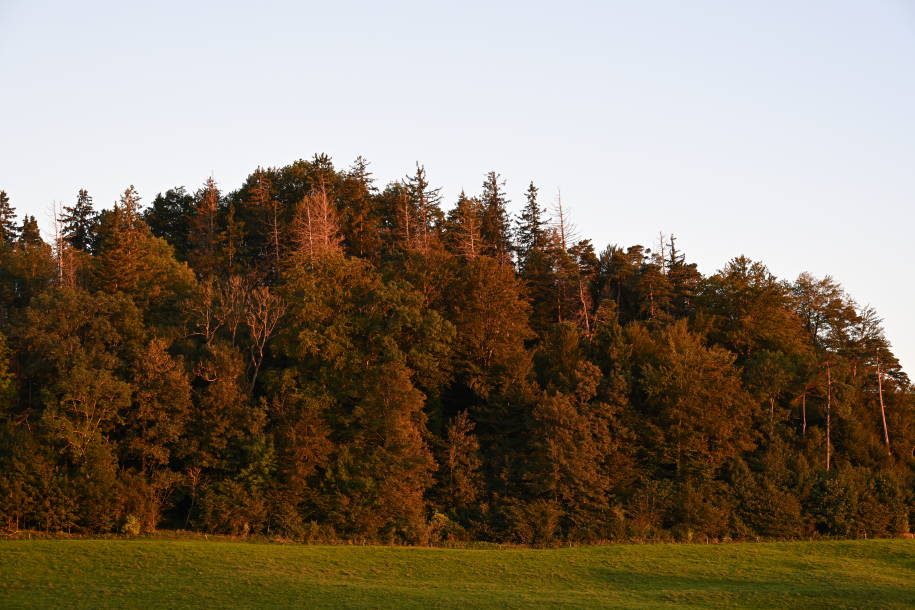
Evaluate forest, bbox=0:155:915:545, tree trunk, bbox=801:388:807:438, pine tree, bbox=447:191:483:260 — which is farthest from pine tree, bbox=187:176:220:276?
tree trunk, bbox=801:388:807:438

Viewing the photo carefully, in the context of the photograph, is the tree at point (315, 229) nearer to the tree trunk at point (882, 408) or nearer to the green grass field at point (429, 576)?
the green grass field at point (429, 576)

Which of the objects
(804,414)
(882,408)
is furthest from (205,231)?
(882,408)

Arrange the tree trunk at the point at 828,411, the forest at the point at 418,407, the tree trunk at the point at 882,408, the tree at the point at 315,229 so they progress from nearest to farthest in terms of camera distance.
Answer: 1. the forest at the point at 418,407
2. the tree trunk at the point at 828,411
3. the tree trunk at the point at 882,408
4. the tree at the point at 315,229

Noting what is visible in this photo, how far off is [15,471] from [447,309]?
1278 inches

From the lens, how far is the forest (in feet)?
171

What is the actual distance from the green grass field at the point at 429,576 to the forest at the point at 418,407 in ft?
30.2

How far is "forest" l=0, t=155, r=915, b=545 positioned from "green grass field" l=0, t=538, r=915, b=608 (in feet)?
30.2

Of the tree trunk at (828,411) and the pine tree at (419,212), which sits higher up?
the pine tree at (419,212)

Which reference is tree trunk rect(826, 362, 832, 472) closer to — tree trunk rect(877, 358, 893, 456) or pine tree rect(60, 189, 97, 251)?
tree trunk rect(877, 358, 893, 456)

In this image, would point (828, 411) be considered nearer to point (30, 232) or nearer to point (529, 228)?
point (529, 228)

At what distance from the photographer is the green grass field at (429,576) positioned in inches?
1276

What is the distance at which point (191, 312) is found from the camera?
6022 centimetres

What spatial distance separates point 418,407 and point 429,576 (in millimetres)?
20026

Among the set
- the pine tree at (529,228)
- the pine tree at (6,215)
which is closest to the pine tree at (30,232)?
the pine tree at (6,215)
